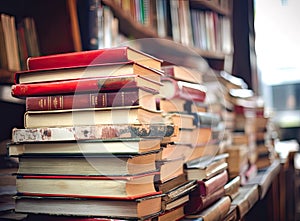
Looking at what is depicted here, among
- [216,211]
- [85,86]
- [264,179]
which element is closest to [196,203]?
[216,211]

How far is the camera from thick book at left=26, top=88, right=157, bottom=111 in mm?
702

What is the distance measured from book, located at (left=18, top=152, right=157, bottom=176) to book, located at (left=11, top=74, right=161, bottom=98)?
10 cm

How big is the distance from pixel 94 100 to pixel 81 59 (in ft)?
0.26

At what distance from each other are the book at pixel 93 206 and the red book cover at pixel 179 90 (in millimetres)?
250

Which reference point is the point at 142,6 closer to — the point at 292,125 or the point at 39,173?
the point at 39,173

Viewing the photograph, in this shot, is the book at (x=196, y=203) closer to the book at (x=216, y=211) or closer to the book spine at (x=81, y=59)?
the book at (x=216, y=211)

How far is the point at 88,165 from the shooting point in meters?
0.71

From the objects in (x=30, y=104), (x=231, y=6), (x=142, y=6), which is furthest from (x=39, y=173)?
(x=231, y=6)

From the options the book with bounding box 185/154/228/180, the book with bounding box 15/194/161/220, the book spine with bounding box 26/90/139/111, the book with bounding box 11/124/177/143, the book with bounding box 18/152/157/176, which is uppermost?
the book spine with bounding box 26/90/139/111

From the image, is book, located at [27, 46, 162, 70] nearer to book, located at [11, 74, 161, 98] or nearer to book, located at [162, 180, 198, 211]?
book, located at [11, 74, 161, 98]

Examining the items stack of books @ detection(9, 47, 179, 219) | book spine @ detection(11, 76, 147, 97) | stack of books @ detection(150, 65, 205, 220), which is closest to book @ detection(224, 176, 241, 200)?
stack of books @ detection(150, 65, 205, 220)

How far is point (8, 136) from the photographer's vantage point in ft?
4.31

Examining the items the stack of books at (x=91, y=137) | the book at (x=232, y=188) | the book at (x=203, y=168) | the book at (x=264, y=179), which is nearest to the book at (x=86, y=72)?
the stack of books at (x=91, y=137)

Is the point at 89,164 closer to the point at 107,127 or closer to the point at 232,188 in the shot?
the point at 107,127
